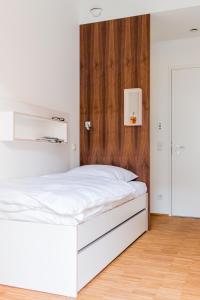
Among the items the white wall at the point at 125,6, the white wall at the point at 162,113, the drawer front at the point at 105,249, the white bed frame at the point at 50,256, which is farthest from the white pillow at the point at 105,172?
the white wall at the point at 125,6

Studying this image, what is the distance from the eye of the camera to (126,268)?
254 centimetres

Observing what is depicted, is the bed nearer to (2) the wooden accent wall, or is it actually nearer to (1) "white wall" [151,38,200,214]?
(2) the wooden accent wall

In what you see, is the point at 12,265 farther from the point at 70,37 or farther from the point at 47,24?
the point at 70,37

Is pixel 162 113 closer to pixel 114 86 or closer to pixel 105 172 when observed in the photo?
pixel 114 86

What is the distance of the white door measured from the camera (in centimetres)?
447

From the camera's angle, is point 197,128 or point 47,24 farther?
point 197,128

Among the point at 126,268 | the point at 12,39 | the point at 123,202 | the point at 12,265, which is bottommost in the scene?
the point at 126,268

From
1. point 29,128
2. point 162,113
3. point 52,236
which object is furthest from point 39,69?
point 162,113

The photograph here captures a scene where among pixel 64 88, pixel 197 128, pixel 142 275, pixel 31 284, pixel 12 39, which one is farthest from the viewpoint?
pixel 197 128

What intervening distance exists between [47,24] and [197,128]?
7.72 feet

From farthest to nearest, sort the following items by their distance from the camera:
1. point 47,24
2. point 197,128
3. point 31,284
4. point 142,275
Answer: point 197,128, point 47,24, point 142,275, point 31,284

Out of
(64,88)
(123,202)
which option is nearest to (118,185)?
(123,202)

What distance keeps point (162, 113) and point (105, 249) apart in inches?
103

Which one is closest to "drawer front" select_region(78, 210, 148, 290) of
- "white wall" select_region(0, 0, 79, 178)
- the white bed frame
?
the white bed frame
